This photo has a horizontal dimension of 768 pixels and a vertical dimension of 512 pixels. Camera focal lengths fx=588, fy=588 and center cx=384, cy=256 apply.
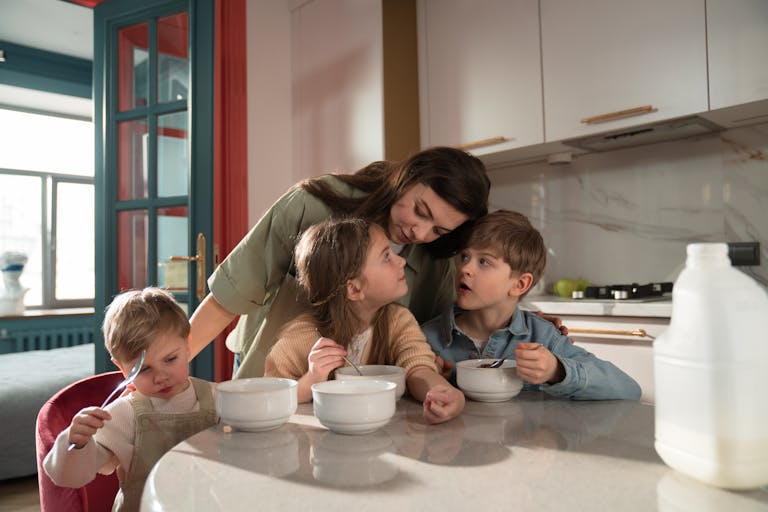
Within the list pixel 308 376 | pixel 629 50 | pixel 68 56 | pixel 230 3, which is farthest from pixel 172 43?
pixel 68 56

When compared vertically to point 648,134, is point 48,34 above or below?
above

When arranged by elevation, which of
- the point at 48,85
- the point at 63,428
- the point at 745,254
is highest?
the point at 48,85

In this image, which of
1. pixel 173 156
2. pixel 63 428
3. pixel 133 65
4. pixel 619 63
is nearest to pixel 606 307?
pixel 619 63

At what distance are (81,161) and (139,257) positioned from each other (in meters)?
3.03

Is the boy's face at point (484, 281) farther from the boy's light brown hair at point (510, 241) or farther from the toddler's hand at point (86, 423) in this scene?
the toddler's hand at point (86, 423)

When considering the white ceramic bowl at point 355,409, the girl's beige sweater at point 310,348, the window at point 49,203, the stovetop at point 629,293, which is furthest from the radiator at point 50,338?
the white ceramic bowl at point 355,409

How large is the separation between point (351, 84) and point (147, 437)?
235 centimetres

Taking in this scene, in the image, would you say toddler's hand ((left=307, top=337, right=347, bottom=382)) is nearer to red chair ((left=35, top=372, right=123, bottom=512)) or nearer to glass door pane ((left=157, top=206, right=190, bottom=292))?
red chair ((left=35, top=372, right=123, bottom=512))

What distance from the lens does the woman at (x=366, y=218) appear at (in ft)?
4.15

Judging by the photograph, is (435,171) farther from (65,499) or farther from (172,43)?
(172,43)

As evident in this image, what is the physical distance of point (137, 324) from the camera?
0.97 meters

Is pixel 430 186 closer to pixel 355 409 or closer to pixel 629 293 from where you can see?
pixel 355 409

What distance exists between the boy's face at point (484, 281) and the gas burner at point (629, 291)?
108 centimetres

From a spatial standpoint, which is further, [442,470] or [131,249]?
[131,249]
